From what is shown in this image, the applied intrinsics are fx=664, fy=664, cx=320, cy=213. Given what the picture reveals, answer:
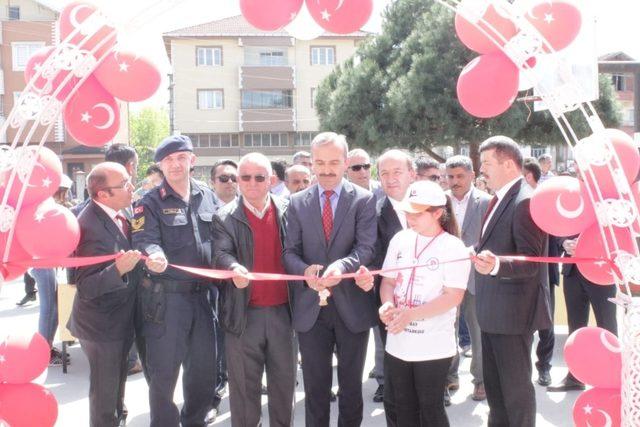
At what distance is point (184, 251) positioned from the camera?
4.41 m

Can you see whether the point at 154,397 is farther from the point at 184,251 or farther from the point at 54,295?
the point at 54,295

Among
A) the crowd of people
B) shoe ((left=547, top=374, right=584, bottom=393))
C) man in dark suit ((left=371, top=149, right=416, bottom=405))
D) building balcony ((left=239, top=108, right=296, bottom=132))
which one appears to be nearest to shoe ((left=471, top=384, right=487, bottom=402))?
shoe ((left=547, top=374, right=584, bottom=393))

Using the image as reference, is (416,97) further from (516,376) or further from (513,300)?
(516,376)

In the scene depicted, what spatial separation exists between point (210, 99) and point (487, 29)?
44631mm

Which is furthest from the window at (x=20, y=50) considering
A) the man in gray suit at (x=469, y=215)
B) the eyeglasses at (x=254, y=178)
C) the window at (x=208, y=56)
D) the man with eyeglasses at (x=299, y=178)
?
the eyeglasses at (x=254, y=178)

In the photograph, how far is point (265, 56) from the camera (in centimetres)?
4744

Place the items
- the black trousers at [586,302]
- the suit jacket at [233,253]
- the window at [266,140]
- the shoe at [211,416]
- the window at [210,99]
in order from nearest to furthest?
the suit jacket at [233,253], the shoe at [211,416], the black trousers at [586,302], the window at [210,99], the window at [266,140]

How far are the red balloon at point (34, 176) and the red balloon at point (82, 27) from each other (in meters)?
0.60

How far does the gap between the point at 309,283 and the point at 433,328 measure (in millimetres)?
760

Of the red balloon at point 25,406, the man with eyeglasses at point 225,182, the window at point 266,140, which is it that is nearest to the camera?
the red balloon at point 25,406

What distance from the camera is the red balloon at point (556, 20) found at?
334 cm

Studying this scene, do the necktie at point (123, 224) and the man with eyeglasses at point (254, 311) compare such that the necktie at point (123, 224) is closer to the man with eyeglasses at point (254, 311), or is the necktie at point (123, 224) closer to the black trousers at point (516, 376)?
the man with eyeglasses at point (254, 311)

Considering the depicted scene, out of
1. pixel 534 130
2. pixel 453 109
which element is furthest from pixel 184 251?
pixel 534 130

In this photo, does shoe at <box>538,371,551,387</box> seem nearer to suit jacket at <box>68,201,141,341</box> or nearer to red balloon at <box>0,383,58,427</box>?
suit jacket at <box>68,201,141,341</box>
